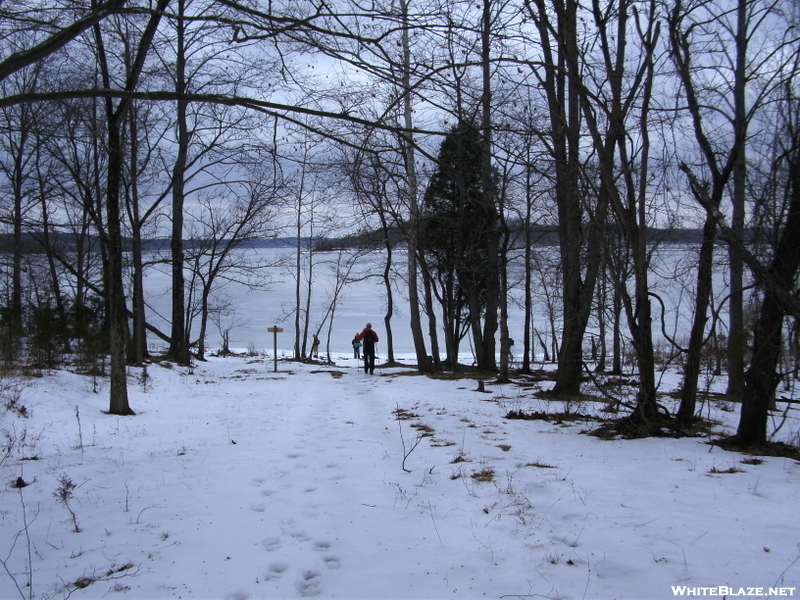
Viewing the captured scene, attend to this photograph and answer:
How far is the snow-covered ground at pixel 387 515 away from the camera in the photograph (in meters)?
2.86

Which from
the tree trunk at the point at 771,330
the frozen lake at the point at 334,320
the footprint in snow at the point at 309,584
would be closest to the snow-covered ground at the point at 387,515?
the footprint in snow at the point at 309,584

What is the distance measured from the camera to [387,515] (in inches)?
152

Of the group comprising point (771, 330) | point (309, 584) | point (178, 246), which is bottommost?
point (309, 584)

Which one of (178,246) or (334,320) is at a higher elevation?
(178,246)

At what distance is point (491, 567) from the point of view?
3016 mm

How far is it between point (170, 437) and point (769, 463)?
6.76 metres

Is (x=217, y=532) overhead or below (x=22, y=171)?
below

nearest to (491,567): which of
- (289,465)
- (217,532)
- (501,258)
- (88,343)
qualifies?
(217,532)

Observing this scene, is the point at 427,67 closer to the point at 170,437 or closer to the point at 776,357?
the point at 776,357

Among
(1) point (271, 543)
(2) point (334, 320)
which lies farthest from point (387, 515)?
(2) point (334, 320)

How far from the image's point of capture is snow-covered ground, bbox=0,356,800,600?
2863 millimetres

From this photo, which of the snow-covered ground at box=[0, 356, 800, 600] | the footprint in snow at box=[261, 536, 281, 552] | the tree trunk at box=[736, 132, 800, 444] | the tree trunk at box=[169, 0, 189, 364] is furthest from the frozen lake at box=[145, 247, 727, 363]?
the footprint in snow at box=[261, 536, 281, 552]

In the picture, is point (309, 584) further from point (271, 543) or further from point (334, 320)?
point (334, 320)

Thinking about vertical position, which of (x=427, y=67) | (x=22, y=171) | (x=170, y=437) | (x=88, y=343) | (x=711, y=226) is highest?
(x=22, y=171)
